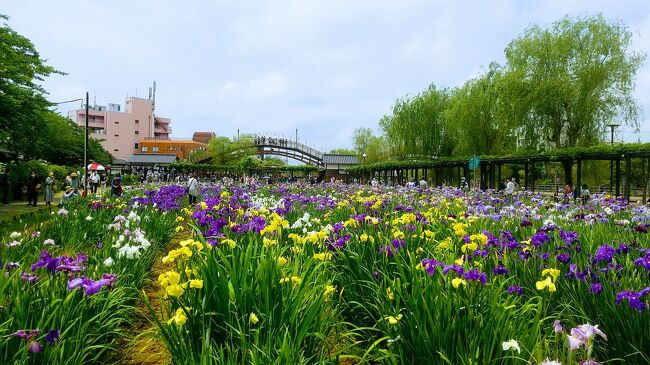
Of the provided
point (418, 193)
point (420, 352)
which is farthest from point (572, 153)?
point (420, 352)

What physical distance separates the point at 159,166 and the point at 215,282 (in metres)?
74.0

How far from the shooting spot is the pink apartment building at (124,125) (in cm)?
8775

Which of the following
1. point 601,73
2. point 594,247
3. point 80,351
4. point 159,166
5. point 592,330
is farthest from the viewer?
point 159,166

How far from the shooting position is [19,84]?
15172 mm

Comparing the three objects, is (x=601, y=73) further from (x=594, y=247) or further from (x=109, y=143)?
(x=109, y=143)

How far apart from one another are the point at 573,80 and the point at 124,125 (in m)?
85.9

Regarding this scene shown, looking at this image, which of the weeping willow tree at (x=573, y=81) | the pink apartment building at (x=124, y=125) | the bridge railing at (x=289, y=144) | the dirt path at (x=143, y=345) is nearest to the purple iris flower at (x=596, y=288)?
the dirt path at (x=143, y=345)

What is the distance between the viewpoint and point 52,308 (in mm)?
2836

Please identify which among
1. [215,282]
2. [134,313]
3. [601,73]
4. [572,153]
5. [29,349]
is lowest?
[134,313]

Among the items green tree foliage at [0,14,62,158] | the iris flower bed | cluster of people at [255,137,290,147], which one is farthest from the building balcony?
the iris flower bed

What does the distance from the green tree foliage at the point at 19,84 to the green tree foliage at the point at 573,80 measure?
2194 cm

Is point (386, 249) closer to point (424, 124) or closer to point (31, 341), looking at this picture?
point (31, 341)

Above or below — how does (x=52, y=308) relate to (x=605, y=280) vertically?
below

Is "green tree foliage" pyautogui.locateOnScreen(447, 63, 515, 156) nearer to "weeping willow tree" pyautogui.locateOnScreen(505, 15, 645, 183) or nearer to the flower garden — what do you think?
"weeping willow tree" pyautogui.locateOnScreen(505, 15, 645, 183)
